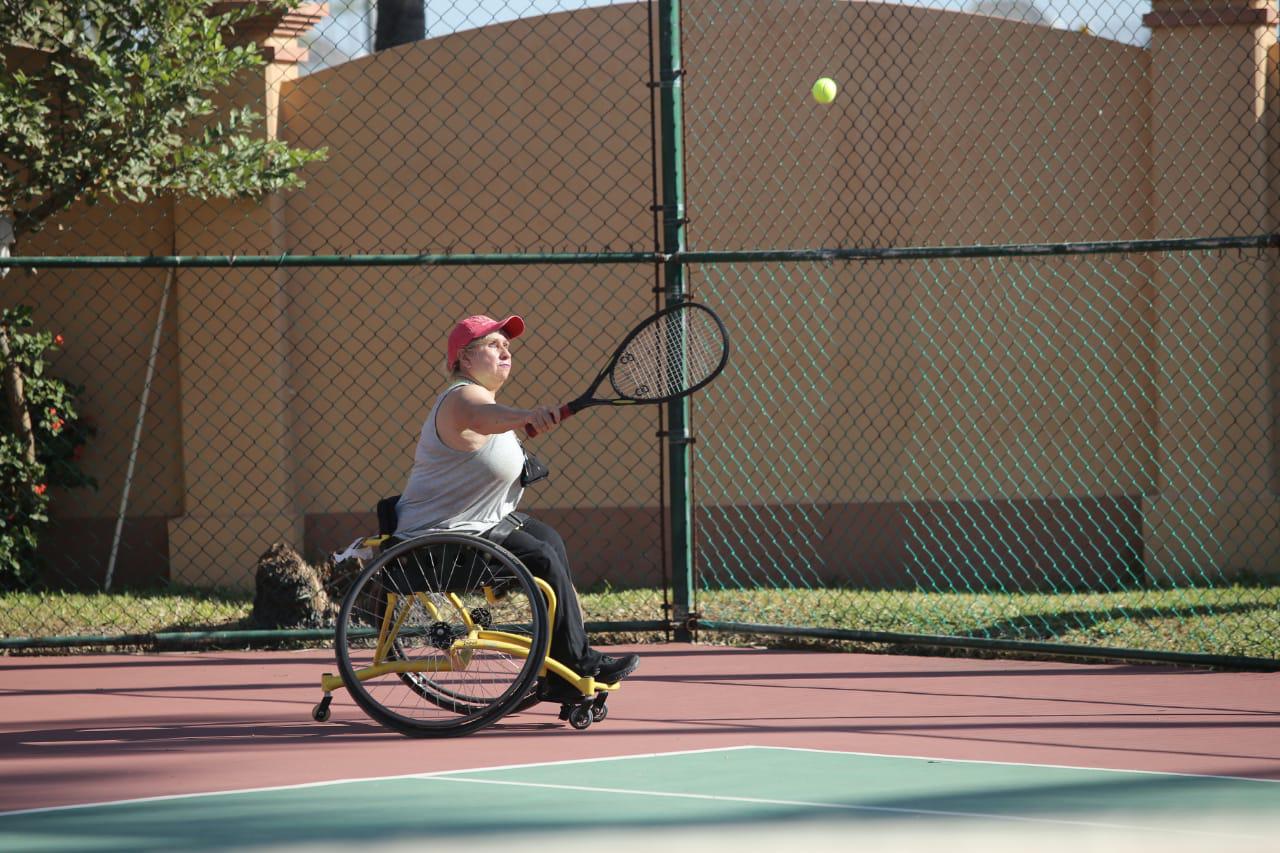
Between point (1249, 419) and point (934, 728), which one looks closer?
point (934, 728)

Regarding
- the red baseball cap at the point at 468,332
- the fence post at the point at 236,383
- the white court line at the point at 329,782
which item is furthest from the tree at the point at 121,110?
the white court line at the point at 329,782

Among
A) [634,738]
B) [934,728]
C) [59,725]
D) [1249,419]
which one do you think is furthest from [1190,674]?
[59,725]

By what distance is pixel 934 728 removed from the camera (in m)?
5.21

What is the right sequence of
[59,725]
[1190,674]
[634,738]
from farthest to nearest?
[1190,674], [59,725], [634,738]

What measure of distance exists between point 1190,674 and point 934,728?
5.07 ft

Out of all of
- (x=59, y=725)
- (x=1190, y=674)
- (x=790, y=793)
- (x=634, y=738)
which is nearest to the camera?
(x=790, y=793)

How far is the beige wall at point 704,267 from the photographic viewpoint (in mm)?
9328

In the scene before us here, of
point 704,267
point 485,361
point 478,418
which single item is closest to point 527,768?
point 478,418

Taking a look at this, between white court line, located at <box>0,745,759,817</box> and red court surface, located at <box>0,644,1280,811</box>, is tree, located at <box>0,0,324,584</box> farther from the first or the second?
white court line, located at <box>0,745,759,817</box>

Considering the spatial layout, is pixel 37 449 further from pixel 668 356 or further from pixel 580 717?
pixel 580 717

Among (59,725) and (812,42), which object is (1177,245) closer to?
(812,42)

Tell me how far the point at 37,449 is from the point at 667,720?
532 cm

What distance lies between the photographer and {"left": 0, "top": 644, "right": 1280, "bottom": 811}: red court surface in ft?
14.9

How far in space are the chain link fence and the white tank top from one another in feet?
13.0
